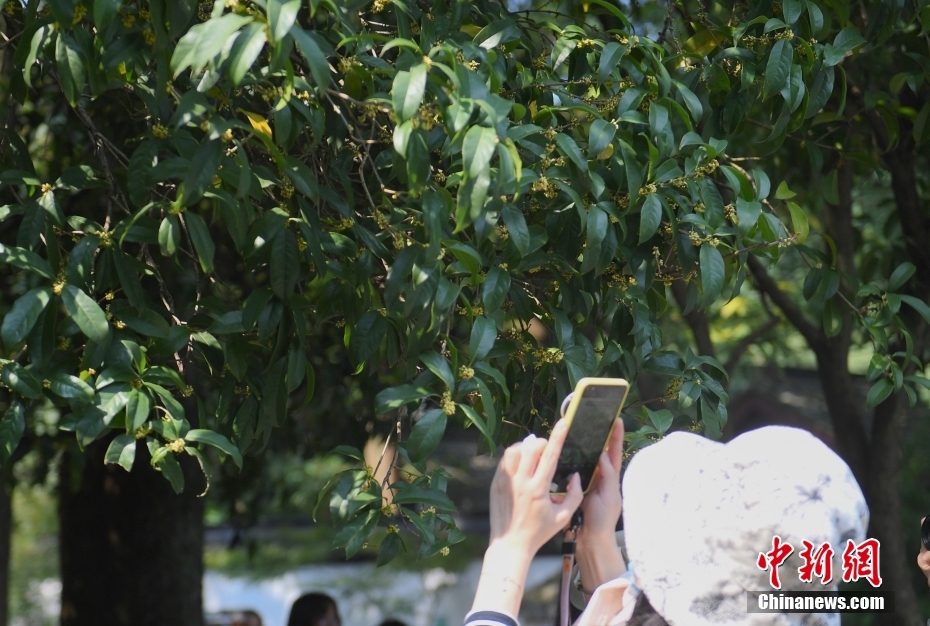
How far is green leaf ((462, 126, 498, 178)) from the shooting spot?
1640mm

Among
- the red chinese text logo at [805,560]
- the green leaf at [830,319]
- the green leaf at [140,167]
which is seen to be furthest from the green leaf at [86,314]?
the green leaf at [830,319]

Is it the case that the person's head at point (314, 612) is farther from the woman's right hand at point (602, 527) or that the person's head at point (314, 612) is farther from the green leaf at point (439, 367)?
the woman's right hand at point (602, 527)

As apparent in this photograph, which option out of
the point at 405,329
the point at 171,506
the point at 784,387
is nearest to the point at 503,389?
the point at 405,329

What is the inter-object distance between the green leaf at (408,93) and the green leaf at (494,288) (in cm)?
45

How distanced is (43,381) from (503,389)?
931 mm

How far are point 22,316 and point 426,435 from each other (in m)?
0.79

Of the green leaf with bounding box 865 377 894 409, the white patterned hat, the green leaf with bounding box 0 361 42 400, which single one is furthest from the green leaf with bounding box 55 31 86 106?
the green leaf with bounding box 865 377 894 409

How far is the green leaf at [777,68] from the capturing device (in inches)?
93.0

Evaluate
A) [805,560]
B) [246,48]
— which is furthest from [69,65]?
[805,560]

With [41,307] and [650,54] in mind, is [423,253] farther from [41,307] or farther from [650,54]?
[650,54]

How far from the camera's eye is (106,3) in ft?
5.45

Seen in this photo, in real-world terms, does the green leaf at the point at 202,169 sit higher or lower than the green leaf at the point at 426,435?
higher

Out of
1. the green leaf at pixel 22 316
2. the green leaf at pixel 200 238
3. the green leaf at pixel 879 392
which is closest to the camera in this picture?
the green leaf at pixel 22 316

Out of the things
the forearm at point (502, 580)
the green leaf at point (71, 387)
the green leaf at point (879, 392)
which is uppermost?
the green leaf at point (71, 387)
